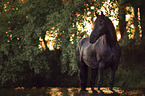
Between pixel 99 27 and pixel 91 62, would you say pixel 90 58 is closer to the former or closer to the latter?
pixel 91 62

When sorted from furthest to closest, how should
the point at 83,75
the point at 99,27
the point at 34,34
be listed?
the point at 34,34
the point at 83,75
the point at 99,27

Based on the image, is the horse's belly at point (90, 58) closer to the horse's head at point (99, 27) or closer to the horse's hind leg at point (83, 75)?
the horse's hind leg at point (83, 75)

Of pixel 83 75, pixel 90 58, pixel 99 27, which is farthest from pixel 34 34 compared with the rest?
pixel 99 27

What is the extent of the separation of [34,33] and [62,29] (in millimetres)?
2962

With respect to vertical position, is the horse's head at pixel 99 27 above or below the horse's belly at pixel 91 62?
above

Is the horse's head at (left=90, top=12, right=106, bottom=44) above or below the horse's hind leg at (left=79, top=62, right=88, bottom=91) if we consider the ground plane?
above

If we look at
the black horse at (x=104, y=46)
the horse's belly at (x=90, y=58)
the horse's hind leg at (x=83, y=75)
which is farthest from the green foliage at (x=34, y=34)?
the black horse at (x=104, y=46)

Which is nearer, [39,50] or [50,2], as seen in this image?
[39,50]

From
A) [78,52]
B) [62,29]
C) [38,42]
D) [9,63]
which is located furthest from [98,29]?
[9,63]

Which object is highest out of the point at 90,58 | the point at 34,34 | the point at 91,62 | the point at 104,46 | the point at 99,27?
the point at 34,34

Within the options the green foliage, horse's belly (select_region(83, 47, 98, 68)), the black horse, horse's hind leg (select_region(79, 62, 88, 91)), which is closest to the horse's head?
the black horse

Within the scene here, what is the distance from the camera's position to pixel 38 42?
54.1 ft

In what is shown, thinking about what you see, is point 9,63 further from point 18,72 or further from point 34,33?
point 34,33

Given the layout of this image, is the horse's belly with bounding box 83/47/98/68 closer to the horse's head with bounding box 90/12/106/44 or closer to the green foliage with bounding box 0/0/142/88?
the horse's head with bounding box 90/12/106/44
